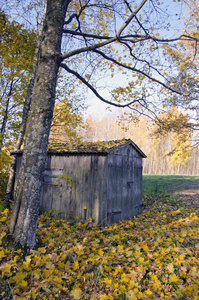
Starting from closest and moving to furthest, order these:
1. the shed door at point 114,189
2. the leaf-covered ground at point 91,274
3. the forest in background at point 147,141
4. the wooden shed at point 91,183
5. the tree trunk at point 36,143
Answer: the leaf-covered ground at point 91,274, the tree trunk at point 36,143, the wooden shed at point 91,183, the shed door at point 114,189, the forest in background at point 147,141


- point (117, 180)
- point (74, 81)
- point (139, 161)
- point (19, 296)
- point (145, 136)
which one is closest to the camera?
point (19, 296)

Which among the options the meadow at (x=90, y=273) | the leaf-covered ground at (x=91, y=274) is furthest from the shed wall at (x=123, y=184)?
the leaf-covered ground at (x=91, y=274)

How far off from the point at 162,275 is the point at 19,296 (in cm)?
257

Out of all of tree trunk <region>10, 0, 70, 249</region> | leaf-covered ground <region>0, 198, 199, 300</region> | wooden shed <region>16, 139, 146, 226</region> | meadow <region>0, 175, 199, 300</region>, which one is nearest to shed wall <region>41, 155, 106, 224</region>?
wooden shed <region>16, 139, 146, 226</region>

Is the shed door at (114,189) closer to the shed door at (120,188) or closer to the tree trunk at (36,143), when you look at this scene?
the shed door at (120,188)

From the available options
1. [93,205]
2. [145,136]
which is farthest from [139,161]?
[145,136]

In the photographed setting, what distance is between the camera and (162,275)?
3.81 metres

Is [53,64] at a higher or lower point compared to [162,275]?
higher

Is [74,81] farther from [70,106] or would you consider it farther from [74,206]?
[74,206]

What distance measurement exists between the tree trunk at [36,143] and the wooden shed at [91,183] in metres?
3.27

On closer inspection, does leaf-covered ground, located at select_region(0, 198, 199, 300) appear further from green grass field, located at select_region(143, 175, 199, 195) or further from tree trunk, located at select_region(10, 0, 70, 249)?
green grass field, located at select_region(143, 175, 199, 195)

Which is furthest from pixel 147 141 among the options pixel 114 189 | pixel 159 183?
pixel 114 189

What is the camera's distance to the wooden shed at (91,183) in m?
7.66

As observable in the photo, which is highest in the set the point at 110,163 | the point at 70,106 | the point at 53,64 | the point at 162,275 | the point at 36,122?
the point at 70,106
